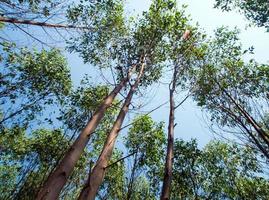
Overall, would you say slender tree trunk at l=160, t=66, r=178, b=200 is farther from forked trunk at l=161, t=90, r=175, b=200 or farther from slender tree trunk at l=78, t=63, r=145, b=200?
slender tree trunk at l=78, t=63, r=145, b=200

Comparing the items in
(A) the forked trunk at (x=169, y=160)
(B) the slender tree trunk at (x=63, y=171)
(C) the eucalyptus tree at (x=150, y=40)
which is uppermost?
(C) the eucalyptus tree at (x=150, y=40)

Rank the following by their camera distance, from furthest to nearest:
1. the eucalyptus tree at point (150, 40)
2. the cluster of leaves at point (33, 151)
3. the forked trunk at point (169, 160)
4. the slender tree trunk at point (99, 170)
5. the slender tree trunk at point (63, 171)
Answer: the cluster of leaves at point (33, 151)
the eucalyptus tree at point (150, 40)
the forked trunk at point (169, 160)
the slender tree trunk at point (99, 170)
the slender tree trunk at point (63, 171)

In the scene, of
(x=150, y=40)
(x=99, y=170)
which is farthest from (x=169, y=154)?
(x=150, y=40)

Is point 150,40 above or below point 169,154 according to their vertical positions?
above

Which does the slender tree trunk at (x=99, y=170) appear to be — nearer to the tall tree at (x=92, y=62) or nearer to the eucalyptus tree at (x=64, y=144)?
the tall tree at (x=92, y=62)

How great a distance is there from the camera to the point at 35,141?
16375mm

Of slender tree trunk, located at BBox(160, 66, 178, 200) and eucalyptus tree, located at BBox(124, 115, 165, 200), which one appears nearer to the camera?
slender tree trunk, located at BBox(160, 66, 178, 200)

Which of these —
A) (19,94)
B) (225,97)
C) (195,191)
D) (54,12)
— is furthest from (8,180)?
(54,12)

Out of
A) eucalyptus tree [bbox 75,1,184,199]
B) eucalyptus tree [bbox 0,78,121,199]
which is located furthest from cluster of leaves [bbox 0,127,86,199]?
eucalyptus tree [bbox 75,1,184,199]

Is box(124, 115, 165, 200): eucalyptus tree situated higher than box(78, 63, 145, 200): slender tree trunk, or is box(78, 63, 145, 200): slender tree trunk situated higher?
box(124, 115, 165, 200): eucalyptus tree

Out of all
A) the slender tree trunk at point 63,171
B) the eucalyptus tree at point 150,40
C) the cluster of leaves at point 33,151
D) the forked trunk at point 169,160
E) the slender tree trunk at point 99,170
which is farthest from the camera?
the cluster of leaves at point 33,151

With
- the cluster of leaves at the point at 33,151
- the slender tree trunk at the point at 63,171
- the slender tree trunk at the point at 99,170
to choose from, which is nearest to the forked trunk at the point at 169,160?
the slender tree trunk at the point at 99,170

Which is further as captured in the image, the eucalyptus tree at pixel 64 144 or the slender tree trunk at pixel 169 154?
the eucalyptus tree at pixel 64 144

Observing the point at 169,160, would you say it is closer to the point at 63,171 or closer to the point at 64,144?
the point at 63,171
